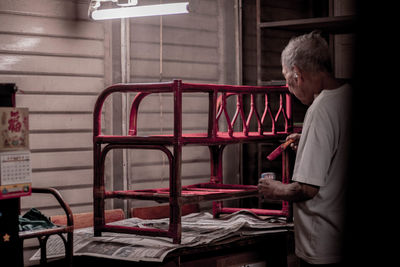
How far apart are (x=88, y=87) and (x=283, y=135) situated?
6.15 ft

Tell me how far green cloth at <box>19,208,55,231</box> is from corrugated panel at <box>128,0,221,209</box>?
1895 millimetres

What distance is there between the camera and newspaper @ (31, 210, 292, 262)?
307 centimetres

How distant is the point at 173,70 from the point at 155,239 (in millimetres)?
2318

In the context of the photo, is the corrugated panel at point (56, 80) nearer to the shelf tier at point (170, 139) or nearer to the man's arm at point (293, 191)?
the shelf tier at point (170, 139)

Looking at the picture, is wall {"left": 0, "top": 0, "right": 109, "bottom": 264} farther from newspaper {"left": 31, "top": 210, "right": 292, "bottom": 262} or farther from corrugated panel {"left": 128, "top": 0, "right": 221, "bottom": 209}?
newspaper {"left": 31, "top": 210, "right": 292, "bottom": 262}

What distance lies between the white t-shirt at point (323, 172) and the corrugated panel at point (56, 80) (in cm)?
282

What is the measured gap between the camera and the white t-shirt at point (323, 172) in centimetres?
218

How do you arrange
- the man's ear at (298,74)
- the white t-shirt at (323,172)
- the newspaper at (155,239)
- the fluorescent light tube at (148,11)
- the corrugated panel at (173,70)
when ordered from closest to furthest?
1. the white t-shirt at (323,172)
2. the man's ear at (298,74)
3. the newspaper at (155,239)
4. the fluorescent light tube at (148,11)
5. the corrugated panel at (173,70)

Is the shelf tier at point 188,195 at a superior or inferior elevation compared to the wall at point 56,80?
inferior

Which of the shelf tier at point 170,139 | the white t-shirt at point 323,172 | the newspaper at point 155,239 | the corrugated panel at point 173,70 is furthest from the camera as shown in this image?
the corrugated panel at point 173,70

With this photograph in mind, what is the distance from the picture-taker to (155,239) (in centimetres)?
337

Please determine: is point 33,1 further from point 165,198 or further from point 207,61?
point 165,198

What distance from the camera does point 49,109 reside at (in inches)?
177

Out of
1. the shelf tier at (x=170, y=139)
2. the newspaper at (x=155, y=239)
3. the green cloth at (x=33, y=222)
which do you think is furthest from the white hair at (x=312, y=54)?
the green cloth at (x=33, y=222)
